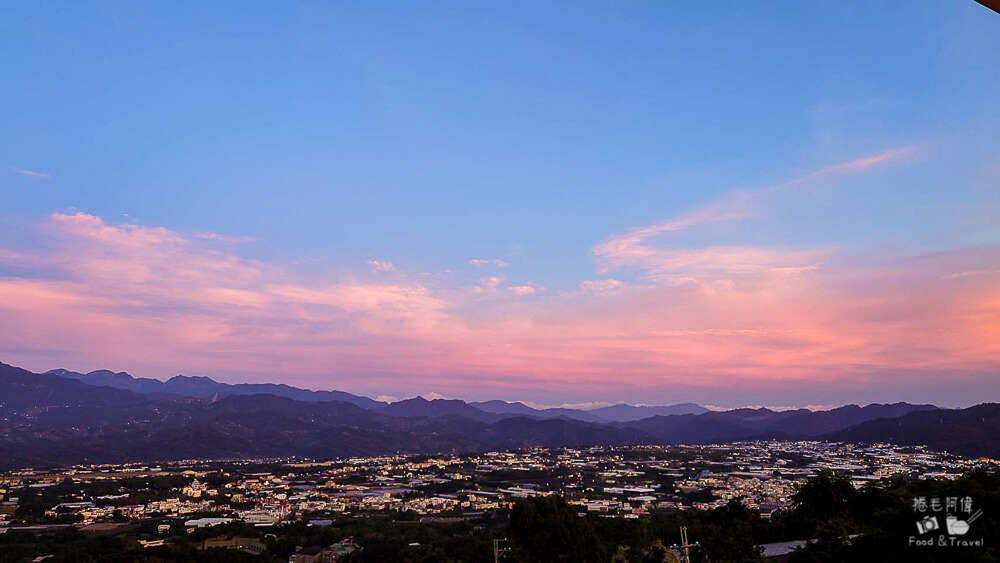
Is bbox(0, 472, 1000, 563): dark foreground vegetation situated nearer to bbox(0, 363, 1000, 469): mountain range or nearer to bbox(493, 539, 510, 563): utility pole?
bbox(493, 539, 510, 563): utility pole

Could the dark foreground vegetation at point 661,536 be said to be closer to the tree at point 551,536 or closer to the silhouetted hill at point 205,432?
the tree at point 551,536

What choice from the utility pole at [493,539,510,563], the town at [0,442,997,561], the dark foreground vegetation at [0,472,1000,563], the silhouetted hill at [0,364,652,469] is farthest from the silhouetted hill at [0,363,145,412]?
the utility pole at [493,539,510,563]

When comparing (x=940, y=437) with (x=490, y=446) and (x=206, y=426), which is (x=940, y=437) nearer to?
(x=490, y=446)

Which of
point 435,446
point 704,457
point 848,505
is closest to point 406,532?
point 848,505

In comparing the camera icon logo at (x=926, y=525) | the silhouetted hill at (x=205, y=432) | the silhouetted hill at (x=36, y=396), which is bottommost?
the silhouetted hill at (x=205, y=432)

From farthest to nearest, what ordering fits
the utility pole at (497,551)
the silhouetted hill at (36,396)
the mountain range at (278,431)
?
the silhouetted hill at (36,396) → the mountain range at (278,431) → the utility pole at (497,551)

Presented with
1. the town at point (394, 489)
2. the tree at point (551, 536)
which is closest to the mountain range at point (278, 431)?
the town at point (394, 489)
